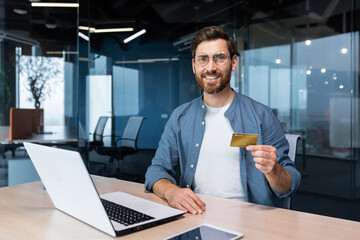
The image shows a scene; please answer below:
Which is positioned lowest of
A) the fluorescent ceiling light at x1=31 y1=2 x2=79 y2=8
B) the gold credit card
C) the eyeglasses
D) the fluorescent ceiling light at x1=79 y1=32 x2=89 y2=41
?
the gold credit card

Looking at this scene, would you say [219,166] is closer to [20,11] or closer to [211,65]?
[211,65]

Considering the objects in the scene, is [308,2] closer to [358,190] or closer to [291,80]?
[291,80]

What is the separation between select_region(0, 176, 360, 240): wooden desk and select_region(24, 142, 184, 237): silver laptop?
28 millimetres

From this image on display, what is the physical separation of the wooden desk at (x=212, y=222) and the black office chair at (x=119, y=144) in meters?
3.72

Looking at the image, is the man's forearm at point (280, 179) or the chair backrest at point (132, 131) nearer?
the man's forearm at point (280, 179)

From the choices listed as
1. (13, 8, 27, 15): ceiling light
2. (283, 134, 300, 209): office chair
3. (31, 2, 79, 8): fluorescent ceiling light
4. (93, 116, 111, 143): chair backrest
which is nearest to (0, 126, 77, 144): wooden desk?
(93, 116, 111, 143): chair backrest

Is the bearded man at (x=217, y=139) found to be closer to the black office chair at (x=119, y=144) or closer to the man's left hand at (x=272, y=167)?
the man's left hand at (x=272, y=167)

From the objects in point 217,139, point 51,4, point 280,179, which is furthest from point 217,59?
point 51,4

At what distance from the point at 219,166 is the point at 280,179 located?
35cm

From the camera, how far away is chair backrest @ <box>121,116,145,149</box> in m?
5.10

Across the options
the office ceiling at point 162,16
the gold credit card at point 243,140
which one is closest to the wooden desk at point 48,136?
the office ceiling at point 162,16

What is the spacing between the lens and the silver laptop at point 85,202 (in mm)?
960

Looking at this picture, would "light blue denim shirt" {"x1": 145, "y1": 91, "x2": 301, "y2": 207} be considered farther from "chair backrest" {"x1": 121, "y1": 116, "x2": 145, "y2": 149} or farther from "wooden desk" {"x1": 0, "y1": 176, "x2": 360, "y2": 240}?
"chair backrest" {"x1": 121, "y1": 116, "x2": 145, "y2": 149}

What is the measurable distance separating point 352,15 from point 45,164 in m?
4.30
